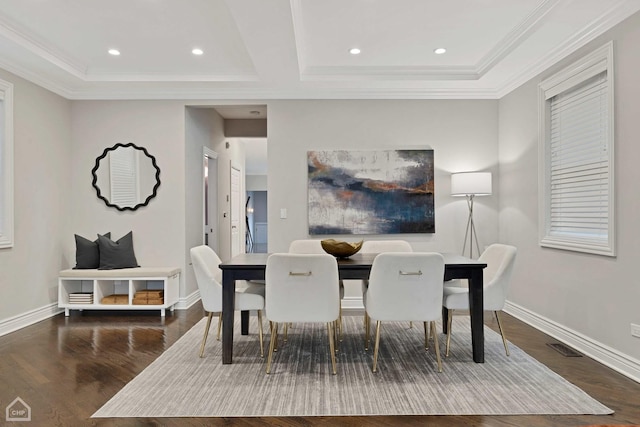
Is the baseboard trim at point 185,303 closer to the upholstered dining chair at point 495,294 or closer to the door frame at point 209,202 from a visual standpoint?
the door frame at point 209,202

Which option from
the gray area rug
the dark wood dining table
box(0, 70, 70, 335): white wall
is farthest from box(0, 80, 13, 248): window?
the dark wood dining table

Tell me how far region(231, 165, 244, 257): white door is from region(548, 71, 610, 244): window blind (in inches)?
197

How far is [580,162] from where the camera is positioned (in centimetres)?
344

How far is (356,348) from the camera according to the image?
3344 millimetres

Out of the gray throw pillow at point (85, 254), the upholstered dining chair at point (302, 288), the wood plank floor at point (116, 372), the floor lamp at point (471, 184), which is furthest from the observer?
the gray throw pillow at point (85, 254)

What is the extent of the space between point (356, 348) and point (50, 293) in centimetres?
353

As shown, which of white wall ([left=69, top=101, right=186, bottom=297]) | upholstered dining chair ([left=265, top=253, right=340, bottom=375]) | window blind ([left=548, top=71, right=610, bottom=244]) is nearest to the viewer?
upholstered dining chair ([left=265, top=253, right=340, bottom=375])

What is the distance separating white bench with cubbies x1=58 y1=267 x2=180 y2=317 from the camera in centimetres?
448

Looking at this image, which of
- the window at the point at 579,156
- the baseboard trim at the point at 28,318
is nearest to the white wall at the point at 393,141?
the window at the point at 579,156

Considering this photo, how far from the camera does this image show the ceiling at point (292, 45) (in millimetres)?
3047

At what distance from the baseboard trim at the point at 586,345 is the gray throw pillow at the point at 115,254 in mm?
4365

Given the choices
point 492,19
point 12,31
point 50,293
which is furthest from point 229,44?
point 50,293

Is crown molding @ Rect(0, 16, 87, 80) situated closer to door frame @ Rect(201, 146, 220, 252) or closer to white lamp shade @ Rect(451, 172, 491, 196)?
door frame @ Rect(201, 146, 220, 252)

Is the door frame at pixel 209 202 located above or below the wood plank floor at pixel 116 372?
above
